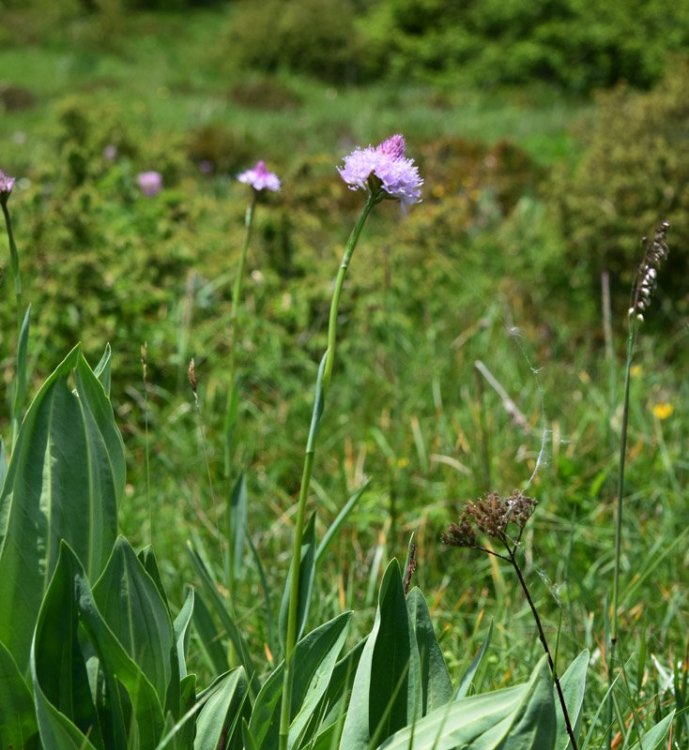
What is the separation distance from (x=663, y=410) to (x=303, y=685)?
6.53 feet

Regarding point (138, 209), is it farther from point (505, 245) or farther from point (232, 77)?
point (232, 77)

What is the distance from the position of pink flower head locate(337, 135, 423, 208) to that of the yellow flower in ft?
6.59

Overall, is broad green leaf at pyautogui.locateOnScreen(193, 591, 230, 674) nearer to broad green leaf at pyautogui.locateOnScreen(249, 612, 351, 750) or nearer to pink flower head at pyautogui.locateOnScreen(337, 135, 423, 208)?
broad green leaf at pyautogui.locateOnScreen(249, 612, 351, 750)

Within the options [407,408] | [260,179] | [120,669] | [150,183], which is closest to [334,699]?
[120,669]

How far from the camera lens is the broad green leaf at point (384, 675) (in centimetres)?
103

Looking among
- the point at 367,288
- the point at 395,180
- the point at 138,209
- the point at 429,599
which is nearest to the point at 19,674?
the point at 395,180

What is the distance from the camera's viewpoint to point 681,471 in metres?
2.69

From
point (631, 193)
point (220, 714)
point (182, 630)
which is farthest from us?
point (631, 193)

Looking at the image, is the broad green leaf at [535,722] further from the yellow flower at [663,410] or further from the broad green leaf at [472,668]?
the yellow flower at [663,410]

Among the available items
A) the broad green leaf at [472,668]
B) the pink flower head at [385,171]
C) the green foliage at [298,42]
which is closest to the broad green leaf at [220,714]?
the broad green leaf at [472,668]

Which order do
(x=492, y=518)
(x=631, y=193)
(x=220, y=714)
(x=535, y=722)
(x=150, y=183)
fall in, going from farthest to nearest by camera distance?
(x=631, y=193) → (x=150, y=183) → (x=220, y=714) → (x=492, y=518) → (x=535, y=722)

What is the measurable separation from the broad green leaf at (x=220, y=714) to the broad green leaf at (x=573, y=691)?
360 millimetres

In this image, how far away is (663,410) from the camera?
9.43 feet

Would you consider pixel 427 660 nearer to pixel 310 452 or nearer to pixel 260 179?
pixel 310 452
